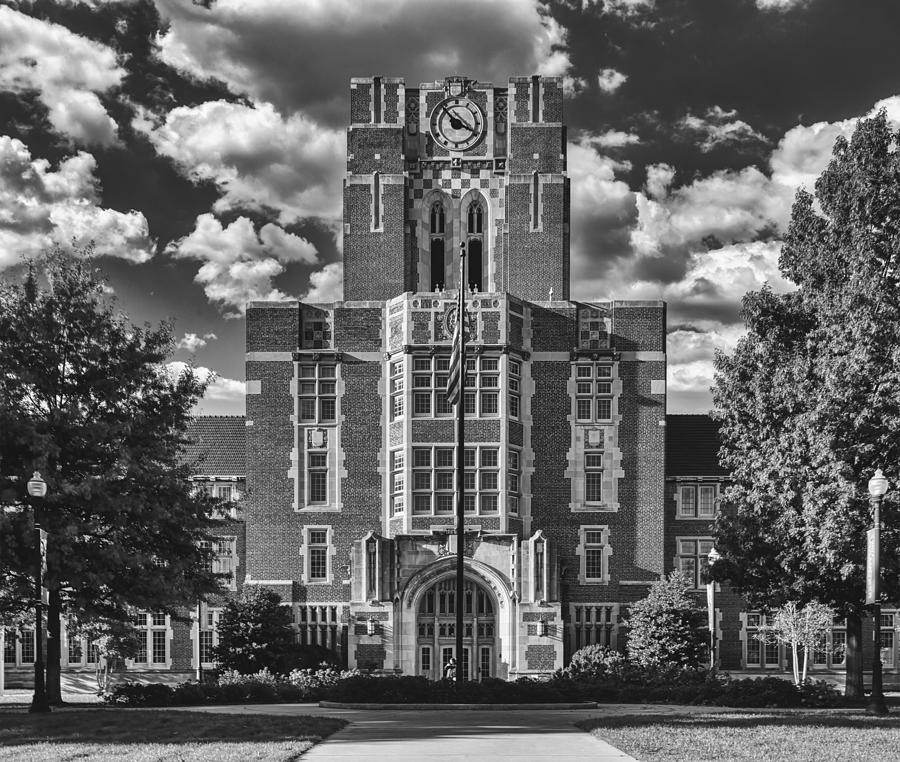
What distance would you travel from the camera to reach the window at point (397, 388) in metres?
46.3

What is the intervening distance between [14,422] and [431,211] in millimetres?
24467

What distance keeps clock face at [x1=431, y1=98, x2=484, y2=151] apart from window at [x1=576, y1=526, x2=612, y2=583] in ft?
54.6

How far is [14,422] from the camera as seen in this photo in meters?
28.8

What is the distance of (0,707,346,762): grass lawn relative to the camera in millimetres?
17609

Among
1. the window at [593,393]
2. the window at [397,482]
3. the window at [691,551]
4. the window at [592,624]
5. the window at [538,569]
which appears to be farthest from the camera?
the window at [691,551]

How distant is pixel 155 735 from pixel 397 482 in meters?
26.0

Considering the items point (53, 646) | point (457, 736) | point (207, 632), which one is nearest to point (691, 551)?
point (207, 632)

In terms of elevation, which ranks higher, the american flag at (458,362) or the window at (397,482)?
the american flag at (458,362)

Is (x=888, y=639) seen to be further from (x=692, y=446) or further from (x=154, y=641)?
(x=154, y=641)

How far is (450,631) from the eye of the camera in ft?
149

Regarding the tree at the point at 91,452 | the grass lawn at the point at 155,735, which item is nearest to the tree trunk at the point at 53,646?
the tree at the point at 91,452

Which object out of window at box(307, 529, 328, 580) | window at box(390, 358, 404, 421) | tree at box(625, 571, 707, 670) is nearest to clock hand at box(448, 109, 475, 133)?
window at box(390, 358, 404, 421)

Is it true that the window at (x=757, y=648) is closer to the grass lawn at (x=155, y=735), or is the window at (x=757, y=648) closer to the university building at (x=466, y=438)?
the university building at (x=466, y=438)

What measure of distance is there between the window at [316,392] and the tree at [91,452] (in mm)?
15286
